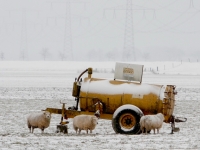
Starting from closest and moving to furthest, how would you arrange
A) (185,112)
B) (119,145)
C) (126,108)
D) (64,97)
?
(119,145) → (126,108) → (185,112) → (64,97)

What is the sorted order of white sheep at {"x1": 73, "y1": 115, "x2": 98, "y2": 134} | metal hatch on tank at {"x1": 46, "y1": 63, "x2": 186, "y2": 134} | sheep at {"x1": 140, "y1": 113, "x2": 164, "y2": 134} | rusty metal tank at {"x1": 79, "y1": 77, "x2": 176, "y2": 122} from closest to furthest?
sheep at {"x1": 140, "y1": 113, "x2": 164, "y2": 134} < white sheep at {"x1": 73, "y1": 115, "x2": 98, "y2": 134} < metal hatch on tank at {"x1": 46, "y1": 63, "x2": 186, "y2": 134} < rusty metal tank at {"x1": 79, "y1": 77, "x2": 176, "y2": 122}

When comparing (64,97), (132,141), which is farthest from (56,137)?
(64,97)

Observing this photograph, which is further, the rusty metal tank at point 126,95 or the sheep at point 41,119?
the rusty metal tank at point 126,95

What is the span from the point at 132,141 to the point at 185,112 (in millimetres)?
12432

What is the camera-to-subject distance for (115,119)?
1767cm

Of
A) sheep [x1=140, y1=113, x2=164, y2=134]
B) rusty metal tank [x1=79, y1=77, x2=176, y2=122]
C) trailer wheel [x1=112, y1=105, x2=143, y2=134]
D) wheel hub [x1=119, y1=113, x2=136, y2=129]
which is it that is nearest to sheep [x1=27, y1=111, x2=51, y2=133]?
rusty metal tank [x1=79, y1=77, x2=176, y2=122]

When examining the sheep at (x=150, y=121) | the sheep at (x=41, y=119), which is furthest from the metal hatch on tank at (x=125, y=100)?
the sheep at (x=41, y=119)

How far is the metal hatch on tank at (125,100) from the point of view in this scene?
17688 mm

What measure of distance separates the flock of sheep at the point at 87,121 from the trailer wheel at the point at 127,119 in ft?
1.09

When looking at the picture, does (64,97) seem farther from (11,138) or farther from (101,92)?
(11,138)

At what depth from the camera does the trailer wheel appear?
17531 millimetres

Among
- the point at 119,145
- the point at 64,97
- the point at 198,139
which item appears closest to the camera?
the point at 119,145

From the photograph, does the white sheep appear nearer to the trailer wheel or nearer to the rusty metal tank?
the trailer wheel

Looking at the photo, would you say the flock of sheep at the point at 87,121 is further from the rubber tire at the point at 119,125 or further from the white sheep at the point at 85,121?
the rubber tire at the point at 119,125
